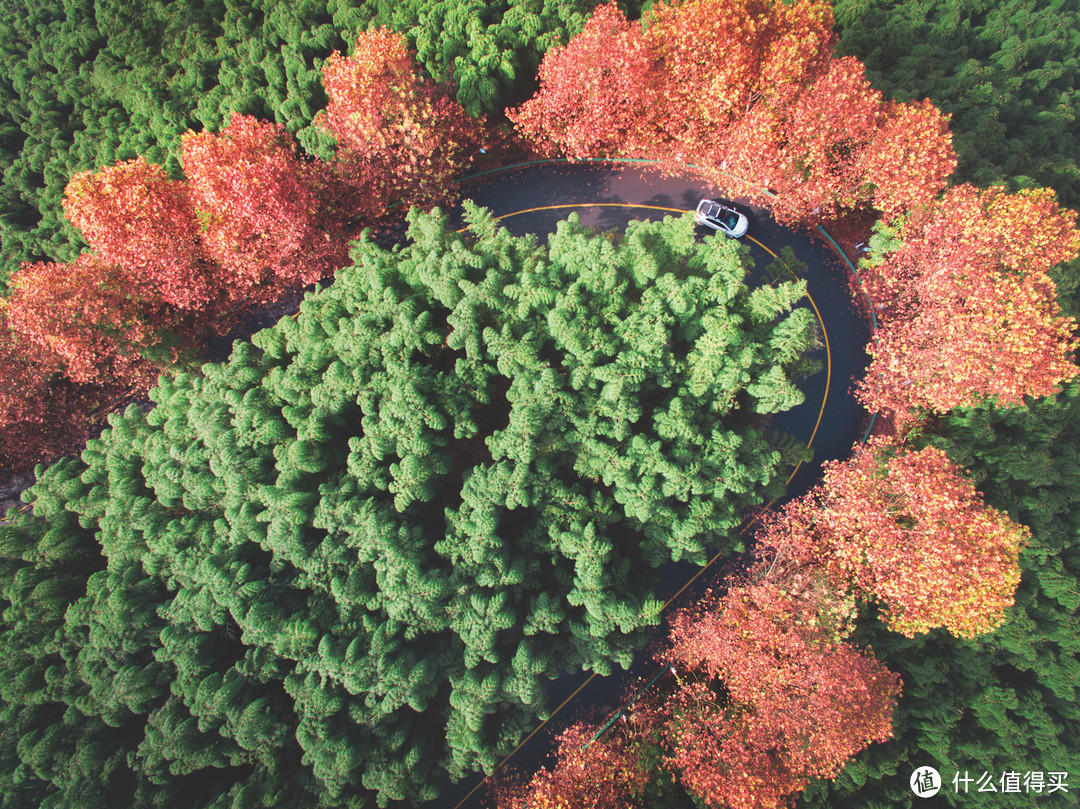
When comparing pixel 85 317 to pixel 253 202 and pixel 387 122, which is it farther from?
pixel 387 122

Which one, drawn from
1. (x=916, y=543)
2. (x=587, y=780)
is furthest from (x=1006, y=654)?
(x=587, y=780)

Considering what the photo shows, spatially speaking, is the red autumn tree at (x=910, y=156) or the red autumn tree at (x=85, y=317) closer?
the red autumn tree at (x=910, y=156)

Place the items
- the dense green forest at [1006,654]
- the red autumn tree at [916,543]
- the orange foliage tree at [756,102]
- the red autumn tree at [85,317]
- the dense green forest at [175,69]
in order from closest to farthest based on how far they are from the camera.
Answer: the red autumn tree at [916,543] → the orange foliage tree at [756,102] → the dense green forest at [1006,654] → the red autumn tree at [85,317] → the dense green forest at [175,69]

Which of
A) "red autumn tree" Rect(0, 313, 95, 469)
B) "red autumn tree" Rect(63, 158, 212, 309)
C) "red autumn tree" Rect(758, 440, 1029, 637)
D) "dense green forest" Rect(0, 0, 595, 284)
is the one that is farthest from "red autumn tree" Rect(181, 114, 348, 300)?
"red autumn tree" Rect(758, 440, 1029, 637)

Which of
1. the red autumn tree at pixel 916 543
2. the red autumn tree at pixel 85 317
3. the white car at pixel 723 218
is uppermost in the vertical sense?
the white car at pixel 723 218

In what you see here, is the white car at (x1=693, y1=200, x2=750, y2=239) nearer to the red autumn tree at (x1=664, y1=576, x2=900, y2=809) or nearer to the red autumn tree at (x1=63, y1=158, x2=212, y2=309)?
the red autumn tree at (x1=664, y1=576, x2=900, y2=809)

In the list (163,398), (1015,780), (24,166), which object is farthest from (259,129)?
(1015,780)

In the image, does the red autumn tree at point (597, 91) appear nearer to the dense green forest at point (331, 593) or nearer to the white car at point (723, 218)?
the dense green forest at point (331, 593)

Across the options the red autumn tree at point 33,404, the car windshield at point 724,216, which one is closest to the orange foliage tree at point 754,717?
the car windshield at point 724,216
